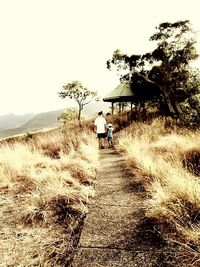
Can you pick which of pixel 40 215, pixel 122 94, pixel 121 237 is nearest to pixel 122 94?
pixel 122 94

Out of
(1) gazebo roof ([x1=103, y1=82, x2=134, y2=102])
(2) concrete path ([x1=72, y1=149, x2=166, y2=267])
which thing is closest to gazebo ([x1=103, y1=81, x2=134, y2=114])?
(1) gazebo roof ([x1=103, y1=82, x2=134, y2=102])

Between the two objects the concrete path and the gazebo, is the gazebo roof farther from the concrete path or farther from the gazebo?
the concrete path

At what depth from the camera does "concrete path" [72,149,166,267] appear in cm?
281

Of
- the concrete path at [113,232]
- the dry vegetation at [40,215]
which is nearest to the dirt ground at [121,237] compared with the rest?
the concrete path at [113,232]

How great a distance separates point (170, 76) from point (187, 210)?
20090 mm

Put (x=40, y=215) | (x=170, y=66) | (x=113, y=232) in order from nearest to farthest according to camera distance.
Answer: (x=113, y=232), (x=40, y=215), (x=170, y=66)

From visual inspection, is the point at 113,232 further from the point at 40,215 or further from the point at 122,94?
the point at 122,94

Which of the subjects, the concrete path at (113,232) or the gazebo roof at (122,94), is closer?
the concrete path at (113,232)

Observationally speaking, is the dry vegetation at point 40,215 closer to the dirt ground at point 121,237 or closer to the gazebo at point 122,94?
the dirt ground at point 121,237

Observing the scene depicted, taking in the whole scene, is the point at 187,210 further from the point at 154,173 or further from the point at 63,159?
the point at 63,159

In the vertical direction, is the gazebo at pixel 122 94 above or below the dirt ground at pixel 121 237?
above

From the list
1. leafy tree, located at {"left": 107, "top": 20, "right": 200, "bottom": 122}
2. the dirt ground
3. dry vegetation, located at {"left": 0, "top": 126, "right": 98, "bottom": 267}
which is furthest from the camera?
leafy tree, located at {"left": 107, "top": 20, "right": 200, "bottom": 122}

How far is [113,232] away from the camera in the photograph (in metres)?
3.42

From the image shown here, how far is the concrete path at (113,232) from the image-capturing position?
281cm
